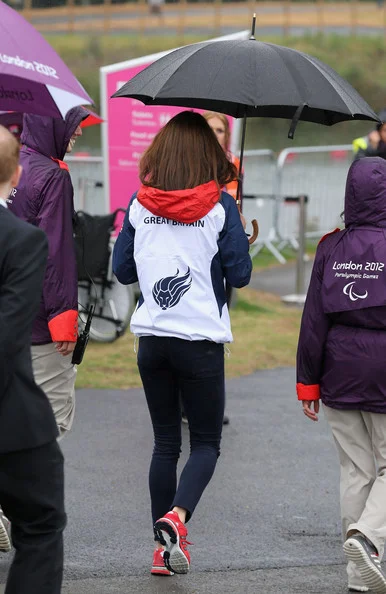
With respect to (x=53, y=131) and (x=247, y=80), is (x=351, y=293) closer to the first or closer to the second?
(x=247, y=80)

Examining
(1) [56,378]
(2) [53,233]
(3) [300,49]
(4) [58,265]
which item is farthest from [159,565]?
(3) [300,49]

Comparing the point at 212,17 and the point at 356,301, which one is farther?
the point at 212,17

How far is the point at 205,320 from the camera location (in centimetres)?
438

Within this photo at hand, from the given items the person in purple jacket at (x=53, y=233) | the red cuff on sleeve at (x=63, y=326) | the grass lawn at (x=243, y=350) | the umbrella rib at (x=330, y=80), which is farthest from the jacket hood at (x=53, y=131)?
the grass lawn at (x=243, y=350)

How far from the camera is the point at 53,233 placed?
15.6ft

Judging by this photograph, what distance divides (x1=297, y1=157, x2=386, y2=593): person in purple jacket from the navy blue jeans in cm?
38

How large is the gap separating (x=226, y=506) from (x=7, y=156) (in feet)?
8.90

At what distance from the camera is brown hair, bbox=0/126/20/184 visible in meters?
3.30

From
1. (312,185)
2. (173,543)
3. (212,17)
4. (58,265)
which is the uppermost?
(58,265)

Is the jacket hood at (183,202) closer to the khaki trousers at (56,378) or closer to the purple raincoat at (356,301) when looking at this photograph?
the purple raincoat at (356,301)

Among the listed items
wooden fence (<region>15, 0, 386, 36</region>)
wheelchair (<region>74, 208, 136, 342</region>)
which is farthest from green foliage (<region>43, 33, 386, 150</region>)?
wheelchair (<region>74, 208, 136, 342</region>)

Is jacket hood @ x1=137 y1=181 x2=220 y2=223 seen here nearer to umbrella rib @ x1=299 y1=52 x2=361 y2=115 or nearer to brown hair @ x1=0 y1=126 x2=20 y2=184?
umbrella rib @ x1=299 y1=52 x2=361 y2=115

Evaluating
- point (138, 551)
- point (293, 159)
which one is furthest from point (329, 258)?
point (293, 159)

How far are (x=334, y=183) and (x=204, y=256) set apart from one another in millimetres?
10423
